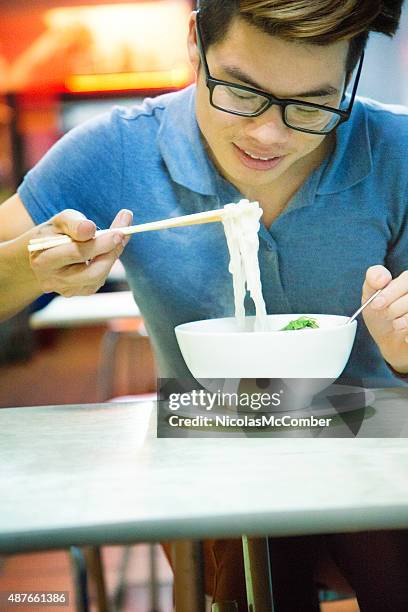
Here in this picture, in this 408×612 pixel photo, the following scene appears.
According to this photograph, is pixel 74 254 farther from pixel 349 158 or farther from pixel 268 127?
pixel 349 158

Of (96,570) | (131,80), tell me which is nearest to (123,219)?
(96,570)

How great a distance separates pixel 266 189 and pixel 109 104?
3783mm

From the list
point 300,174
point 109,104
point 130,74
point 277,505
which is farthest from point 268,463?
point 130,74

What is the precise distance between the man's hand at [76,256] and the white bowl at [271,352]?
0.18 meters

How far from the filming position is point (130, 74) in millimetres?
5355

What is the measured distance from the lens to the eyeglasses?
1.22 metres

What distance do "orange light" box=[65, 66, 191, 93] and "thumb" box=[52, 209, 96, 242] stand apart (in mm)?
4369

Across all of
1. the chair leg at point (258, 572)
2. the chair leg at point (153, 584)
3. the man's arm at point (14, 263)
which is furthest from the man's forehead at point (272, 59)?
the chair leg at point (153, 584)

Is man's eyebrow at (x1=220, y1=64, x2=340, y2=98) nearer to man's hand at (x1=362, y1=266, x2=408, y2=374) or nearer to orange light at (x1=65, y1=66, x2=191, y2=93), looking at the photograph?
man's hand at (x1=362, y1=266, x2=408, y2=374)

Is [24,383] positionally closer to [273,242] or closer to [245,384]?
[273,242]

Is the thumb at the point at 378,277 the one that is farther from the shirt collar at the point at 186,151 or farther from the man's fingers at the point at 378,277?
the shirt collar at the point at 186,151

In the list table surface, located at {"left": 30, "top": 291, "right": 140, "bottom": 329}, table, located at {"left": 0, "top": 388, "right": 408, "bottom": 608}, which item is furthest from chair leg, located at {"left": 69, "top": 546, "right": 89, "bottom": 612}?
table surface, located at {"left": 30, "top": 291, "right": 140, "bottom": 329}

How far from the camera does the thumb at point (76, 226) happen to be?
42.7 inches

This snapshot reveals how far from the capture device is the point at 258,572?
1.01 meters
